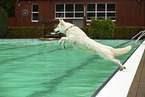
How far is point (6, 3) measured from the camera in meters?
57.6

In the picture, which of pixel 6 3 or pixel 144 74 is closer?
pixel 144 74

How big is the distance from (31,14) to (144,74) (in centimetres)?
3384

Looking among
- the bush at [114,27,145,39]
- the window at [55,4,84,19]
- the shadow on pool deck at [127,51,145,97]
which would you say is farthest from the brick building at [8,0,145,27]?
the shadow on pool deck at [127,51,145,97]

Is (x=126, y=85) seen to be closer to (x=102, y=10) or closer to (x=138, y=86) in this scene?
(x=138, y=86)

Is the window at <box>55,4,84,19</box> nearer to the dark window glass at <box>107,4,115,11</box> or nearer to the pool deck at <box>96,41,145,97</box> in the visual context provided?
the dark window glass at <box>107,4,115,11</box>

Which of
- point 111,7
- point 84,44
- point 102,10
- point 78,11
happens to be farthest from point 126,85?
point 78,11

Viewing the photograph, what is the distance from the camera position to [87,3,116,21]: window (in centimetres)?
4038

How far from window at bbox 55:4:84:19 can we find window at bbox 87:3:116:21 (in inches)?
38.8

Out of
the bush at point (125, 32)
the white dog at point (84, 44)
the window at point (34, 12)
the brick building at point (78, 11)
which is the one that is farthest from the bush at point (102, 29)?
the white dog at point (84, 44)

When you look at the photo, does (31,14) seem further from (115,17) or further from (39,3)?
(115,17)

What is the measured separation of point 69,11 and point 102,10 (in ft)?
12.8

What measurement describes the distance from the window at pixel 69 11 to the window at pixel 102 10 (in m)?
0.99

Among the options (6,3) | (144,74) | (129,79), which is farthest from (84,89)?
(6,3)

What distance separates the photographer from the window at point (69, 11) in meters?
41.3
